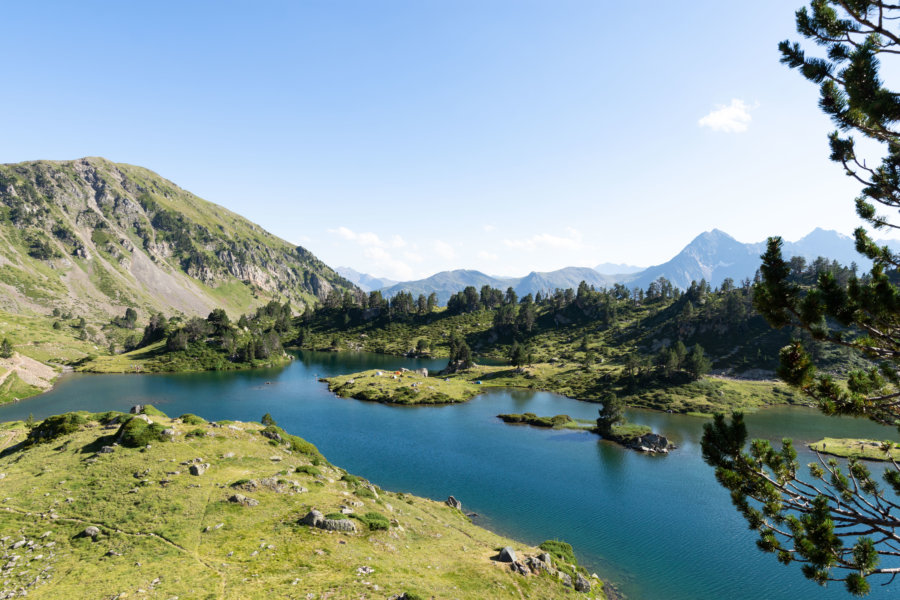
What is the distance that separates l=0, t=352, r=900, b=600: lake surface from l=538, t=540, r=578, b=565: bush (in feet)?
19.2

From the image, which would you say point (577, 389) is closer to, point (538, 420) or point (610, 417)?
point (538, 420)

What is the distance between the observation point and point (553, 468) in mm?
78062

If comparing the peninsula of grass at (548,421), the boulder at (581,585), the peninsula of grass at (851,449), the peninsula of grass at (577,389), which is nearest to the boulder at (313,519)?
the boulder at (581,585)

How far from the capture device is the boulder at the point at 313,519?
33406mm

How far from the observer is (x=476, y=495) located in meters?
65.1

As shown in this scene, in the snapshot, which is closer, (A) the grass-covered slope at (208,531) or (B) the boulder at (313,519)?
(A) the grass-covered slope at (208,531)

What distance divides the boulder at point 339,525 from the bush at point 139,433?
26041 millimetres

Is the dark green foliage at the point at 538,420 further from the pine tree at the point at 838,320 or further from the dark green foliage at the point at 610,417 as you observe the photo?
the pine tree at the point at 838,320

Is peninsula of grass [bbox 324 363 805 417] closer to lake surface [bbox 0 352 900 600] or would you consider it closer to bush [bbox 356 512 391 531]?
lake surface [bbox 0 352 900 600]

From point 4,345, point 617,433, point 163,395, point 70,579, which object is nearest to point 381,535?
point 70,579

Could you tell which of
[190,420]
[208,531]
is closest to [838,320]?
[208,531]

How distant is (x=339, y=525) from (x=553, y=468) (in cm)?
5566

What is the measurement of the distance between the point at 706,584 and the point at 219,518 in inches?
2083

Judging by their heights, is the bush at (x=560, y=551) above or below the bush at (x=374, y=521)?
below
